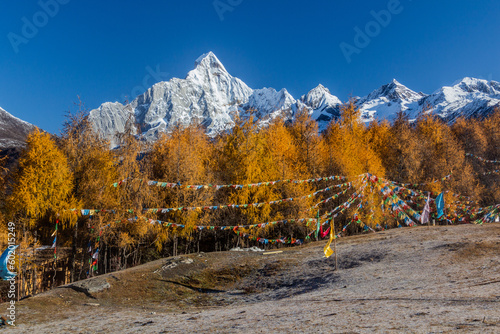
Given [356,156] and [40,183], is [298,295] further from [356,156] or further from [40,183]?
[356,156]

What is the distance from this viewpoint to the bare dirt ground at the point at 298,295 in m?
6.57

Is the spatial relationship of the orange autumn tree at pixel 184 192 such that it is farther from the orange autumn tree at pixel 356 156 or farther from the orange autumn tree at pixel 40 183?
the orange autumn tree at pixel 356 156

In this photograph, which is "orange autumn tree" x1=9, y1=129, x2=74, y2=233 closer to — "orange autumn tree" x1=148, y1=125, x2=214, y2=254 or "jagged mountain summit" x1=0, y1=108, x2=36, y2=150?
"orange autumn tree" x1=148, y1=125, x2=214, y2=254

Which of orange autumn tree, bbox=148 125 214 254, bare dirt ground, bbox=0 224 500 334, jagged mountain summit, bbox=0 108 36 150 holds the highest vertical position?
jagged mountain summit, bbox=0 108 36 150

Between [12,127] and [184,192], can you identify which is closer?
[184,192]

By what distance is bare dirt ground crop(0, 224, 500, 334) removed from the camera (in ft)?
21.6

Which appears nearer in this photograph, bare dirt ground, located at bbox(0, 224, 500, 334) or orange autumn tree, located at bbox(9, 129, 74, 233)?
bare dirt ground, located at bbox(0, 224, 500, 334)

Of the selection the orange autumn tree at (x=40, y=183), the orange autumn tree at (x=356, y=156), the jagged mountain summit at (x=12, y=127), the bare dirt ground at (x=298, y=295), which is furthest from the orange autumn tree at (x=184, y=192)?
the jagged mountain summit at (x=12, y=127)

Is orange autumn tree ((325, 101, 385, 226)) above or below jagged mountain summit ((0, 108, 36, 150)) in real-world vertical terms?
below

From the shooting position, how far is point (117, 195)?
2281 cm

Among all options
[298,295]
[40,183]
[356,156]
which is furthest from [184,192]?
[356,156]

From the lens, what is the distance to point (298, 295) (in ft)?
37.0

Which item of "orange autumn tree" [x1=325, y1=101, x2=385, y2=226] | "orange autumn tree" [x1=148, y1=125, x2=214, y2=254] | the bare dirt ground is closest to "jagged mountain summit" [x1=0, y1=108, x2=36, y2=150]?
"orange autumn tree" [x1=148, y1=125, x2=214, y2=254]

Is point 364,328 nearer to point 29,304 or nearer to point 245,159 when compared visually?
point 29,304
